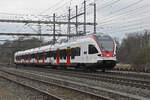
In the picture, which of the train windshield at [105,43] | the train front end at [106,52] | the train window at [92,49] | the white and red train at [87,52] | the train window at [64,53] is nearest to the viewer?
the train front end at [106,52]

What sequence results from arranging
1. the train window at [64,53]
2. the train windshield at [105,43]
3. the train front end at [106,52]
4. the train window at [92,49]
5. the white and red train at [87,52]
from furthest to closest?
the train window at [64,53] → the train window at [92,49] → the train windshield at [105,43] → the white and red train at [87,52] → the train front end at [106,52]

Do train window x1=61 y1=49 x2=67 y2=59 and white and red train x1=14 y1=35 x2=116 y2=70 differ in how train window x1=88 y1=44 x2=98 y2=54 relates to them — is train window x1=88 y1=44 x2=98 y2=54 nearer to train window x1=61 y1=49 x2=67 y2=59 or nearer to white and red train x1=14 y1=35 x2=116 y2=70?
white and red train x1=14 y1=35 x2=116 y2=70

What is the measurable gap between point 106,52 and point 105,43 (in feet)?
2.99

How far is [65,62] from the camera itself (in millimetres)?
25422

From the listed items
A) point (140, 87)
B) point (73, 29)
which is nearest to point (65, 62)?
point (73, 29)

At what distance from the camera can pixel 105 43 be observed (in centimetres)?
2005

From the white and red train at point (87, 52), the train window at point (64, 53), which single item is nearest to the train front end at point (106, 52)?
the white and red train at point (87, 52)

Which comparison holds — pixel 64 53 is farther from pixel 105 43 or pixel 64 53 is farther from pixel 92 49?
pixel 105 43

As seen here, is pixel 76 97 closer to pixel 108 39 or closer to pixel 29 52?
pixel 108 39

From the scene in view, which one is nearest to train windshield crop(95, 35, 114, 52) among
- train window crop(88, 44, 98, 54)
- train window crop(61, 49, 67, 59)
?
train window crop(88, 44, 98, 54)

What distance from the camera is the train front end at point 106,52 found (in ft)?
63.2

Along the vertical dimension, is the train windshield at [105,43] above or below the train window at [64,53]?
above

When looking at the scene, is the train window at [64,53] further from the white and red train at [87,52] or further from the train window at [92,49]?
the train window at [92,49]

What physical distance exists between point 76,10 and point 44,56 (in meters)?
8.44
